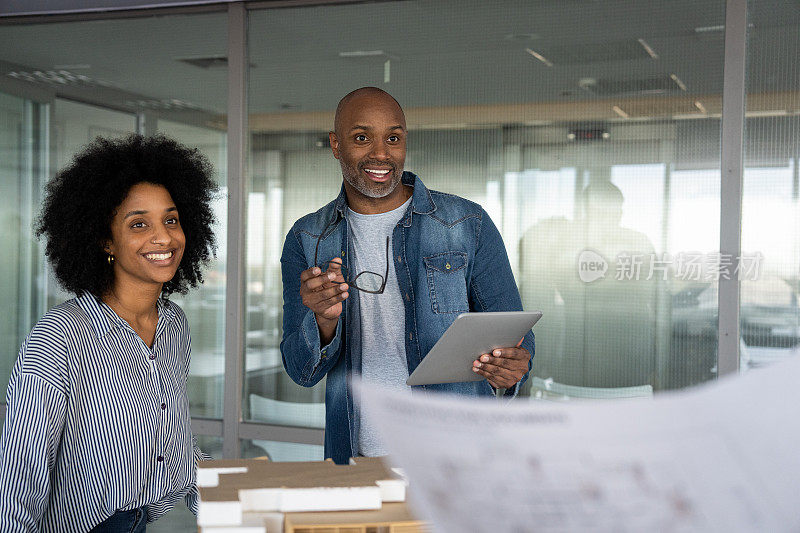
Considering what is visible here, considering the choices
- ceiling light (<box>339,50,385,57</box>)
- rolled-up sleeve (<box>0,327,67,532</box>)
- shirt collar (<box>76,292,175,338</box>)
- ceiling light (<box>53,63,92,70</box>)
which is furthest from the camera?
ceiling light (<box>53,63,92,70</box>)

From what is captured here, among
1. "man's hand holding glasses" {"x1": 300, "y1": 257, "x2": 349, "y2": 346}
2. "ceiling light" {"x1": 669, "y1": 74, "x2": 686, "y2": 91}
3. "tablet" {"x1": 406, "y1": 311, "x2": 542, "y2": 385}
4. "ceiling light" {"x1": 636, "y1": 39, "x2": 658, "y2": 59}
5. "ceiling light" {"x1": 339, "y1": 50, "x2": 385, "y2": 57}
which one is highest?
"ceiling light" {"x1": 339, "y1": 50, "x2": 385, "y2": 57}

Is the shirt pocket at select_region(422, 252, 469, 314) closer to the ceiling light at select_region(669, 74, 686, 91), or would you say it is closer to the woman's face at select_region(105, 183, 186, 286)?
the woman's face at select_region(105, 183, 186, 286)

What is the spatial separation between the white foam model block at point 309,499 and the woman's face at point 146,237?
36.9 inches

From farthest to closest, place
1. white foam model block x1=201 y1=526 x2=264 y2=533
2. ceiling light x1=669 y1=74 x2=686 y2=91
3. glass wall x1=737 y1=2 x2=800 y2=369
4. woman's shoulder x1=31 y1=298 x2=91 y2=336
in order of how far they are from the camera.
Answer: ceiling light x1=669 y1=74 x2=686 y2=91
glass wall x1=737 y1=2 x2=800 y2=369
woman's shoulder x1=31 y1=298 x2=91 y2=336
white foam model block x1=201 y1=526 x2=264 y2=533

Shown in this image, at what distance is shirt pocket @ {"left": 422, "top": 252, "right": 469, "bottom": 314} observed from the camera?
6.89ft

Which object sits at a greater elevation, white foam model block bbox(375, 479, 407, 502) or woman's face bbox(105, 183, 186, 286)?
woman's face bbox(105, 183, 186, 286)

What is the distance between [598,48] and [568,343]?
4.03 ft

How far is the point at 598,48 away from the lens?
129 inches

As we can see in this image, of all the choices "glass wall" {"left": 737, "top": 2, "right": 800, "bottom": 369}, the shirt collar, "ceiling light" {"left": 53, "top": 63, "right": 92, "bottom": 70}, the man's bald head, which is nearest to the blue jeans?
the shirt collar

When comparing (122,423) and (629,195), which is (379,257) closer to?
(122,423)

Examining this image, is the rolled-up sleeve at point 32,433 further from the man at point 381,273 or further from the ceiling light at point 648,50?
the ceiling light at point 648,50

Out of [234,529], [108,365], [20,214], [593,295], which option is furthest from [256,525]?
[20,214]

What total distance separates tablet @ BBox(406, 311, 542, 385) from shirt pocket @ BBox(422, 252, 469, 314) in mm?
359

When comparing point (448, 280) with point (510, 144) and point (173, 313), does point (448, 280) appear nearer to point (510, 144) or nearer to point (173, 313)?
point (173, 313)
